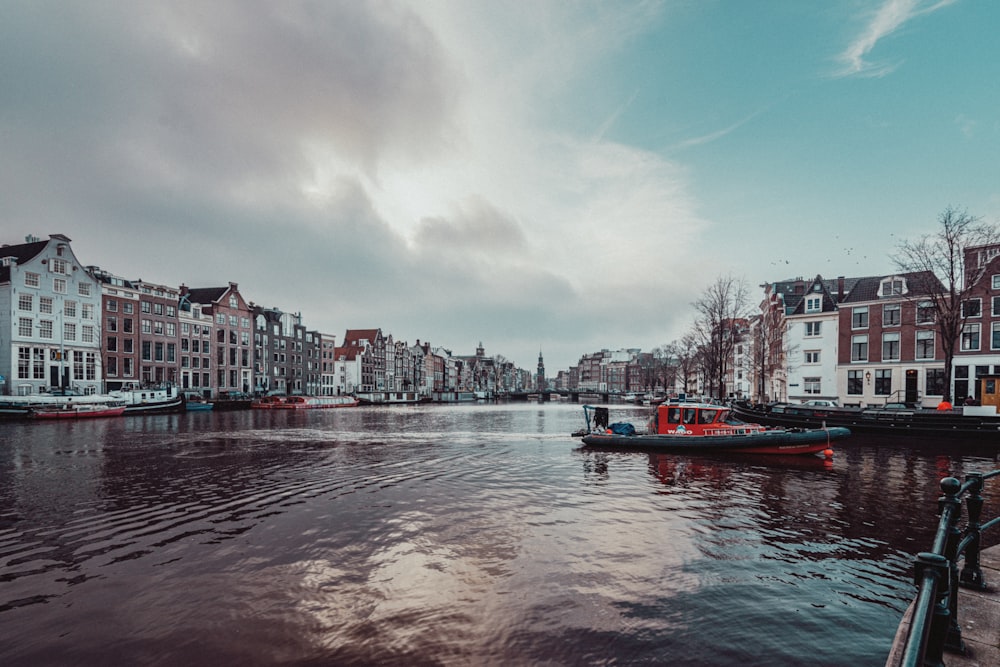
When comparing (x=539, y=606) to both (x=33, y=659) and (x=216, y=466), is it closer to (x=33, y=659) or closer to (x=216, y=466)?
(x=33, y=659)

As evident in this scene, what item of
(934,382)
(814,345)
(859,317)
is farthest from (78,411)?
(934,382)

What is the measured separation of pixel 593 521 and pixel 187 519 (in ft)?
34.4

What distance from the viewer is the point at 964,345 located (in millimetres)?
43500

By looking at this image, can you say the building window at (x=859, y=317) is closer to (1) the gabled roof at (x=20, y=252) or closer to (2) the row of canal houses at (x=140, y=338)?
(2) the row of canal houses at (x=140, y=338)

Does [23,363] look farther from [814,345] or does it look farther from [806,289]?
[806,289]

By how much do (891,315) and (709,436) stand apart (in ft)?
120

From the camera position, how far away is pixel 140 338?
70.8 meters

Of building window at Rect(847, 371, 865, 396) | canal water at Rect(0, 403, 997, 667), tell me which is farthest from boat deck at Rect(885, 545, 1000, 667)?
building window at Rect(847, 371, 865, 396)

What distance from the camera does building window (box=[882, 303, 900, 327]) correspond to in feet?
160

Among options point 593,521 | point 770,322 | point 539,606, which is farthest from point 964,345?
point 539,606

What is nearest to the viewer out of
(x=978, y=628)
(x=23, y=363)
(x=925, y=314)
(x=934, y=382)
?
(x=978, y=628)

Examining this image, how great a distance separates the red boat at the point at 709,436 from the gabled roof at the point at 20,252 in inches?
2594

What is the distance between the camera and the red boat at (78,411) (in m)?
48.4

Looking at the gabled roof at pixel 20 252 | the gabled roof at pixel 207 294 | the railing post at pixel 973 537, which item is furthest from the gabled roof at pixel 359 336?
the railing post at pixel 973 537
